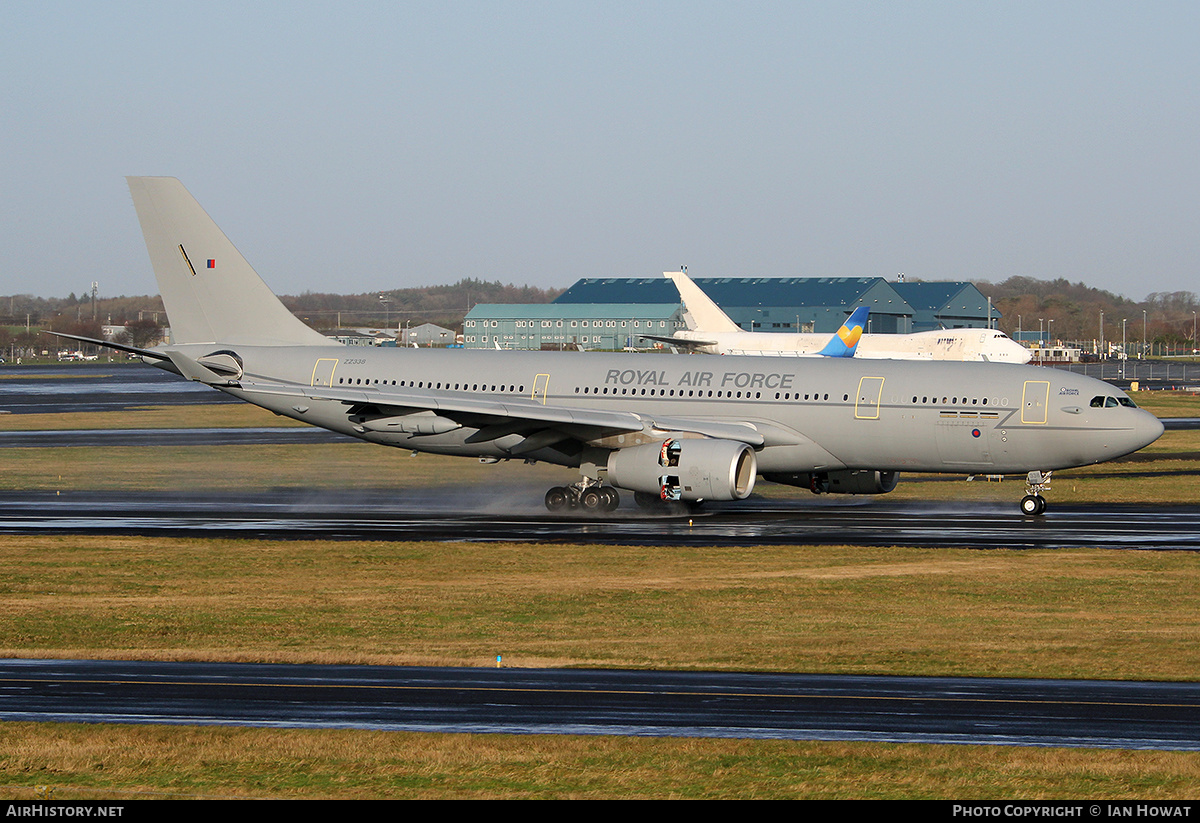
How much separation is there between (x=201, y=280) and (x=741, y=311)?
13370 cm

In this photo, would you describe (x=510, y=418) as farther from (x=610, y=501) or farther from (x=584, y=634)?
(x=584, y=634)

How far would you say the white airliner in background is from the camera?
106m

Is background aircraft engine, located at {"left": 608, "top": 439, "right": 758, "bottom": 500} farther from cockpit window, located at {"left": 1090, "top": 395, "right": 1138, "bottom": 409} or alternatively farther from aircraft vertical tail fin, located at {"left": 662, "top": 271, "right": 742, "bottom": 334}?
aircraft vertical tail fin, located at {"left": 662, "top": 271, "right": 742, "bottom": 334}

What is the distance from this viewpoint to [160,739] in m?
14.2

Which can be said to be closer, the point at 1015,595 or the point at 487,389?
the point at 1015,595

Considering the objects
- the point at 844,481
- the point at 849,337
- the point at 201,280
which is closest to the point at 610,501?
the point at 844,481

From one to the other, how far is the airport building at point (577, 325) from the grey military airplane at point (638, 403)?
119694 mm

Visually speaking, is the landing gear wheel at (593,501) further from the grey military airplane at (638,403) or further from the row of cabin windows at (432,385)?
the row of cabin windows at (432,385)

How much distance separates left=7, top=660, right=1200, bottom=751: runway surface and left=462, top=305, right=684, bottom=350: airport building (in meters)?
146

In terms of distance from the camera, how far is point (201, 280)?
4328cm

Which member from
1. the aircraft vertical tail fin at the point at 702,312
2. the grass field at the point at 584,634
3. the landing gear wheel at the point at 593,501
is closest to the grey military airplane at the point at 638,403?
the landing gear wheel at the point at 593,501
